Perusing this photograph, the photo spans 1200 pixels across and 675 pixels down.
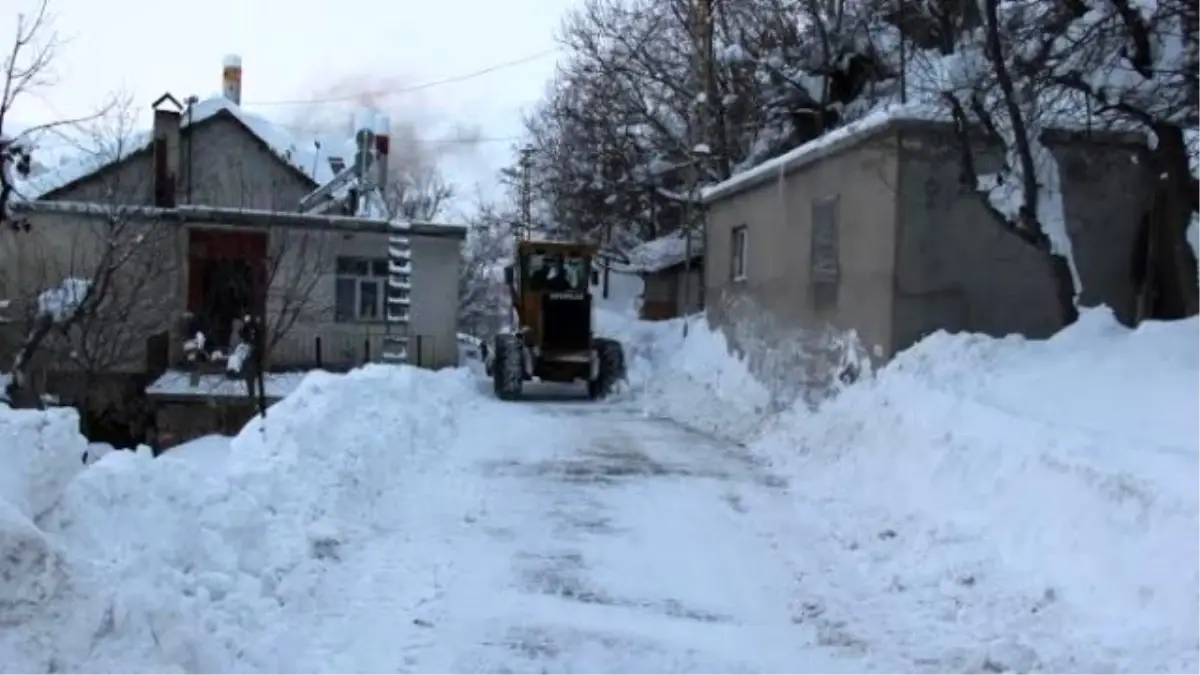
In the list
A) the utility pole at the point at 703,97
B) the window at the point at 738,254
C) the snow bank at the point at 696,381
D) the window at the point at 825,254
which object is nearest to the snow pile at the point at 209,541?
the window at the point at 825,254

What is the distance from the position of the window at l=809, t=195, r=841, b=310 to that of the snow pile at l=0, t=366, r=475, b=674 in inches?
275

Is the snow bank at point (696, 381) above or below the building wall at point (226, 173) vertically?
below

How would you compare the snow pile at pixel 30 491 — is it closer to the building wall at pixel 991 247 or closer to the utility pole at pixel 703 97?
the building wall at pixel 991 247

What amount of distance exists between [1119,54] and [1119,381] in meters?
3.81

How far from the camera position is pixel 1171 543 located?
6.23 meters

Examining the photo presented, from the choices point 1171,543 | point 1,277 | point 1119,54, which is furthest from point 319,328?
point 1171,543

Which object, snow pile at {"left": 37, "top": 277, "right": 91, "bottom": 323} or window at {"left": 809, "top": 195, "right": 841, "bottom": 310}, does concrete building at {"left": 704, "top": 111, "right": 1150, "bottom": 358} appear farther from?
snow pile at {"left": 37, "top": 277, "right": 91, "bottom": 323}

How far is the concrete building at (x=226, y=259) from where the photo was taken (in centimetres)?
2620

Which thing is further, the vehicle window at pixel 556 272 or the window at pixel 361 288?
the window at pixel 361 288

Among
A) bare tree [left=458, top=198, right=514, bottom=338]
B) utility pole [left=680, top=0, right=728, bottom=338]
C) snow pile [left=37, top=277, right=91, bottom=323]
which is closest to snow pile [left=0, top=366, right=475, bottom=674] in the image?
snow pile [left=37, top=277, right=91, bottom=323]

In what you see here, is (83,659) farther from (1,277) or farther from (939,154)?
(1,277)

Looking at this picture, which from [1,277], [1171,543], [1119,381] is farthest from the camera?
[1,277]

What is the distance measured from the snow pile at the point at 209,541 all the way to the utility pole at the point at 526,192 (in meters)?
39.1

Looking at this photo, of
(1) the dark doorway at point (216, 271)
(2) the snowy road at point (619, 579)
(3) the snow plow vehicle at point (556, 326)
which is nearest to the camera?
(2) the snowy road at point (619, 579)
